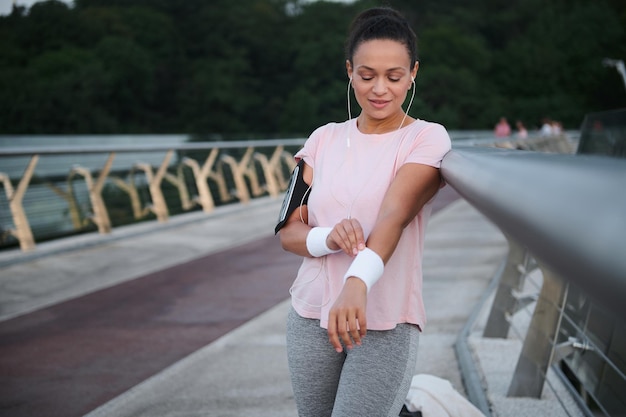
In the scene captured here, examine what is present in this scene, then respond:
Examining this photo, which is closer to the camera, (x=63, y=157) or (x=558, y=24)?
(x=63, y=157)

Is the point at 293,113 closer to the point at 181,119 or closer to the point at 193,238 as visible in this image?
the point at 181,119

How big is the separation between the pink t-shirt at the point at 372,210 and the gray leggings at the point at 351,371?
1.9 inches

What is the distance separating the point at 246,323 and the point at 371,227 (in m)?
4.01

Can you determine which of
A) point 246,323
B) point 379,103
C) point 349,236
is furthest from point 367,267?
point 246,323

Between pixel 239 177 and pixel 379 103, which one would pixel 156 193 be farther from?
pixel 379 103

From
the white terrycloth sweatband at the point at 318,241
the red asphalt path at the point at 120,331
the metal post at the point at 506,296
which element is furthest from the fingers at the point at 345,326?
the red asphalt path at the point at 120,331

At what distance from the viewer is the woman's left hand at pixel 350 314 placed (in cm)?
171

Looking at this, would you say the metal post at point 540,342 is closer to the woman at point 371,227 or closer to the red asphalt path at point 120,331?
the woman at point 371,227

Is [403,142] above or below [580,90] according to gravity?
above

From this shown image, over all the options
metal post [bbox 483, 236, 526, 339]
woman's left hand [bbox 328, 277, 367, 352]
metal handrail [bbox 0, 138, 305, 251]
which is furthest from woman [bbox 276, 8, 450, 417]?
metal handrail [bbox 0, 138, 305, 251]

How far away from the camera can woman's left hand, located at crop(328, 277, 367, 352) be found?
1705 mm

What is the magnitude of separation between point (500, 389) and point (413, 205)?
6.24 feet

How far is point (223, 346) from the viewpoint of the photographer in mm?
5168

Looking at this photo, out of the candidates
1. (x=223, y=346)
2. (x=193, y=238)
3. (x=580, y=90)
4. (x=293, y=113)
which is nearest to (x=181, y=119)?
(x=293, y=113)
